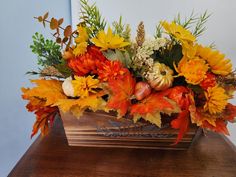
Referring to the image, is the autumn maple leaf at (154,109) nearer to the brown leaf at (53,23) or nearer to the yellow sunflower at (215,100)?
the yellow sunflower at (215,100)

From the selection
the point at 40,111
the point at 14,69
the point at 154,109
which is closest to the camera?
the point at 154,109

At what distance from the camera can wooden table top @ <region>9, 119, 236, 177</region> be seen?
475 mm

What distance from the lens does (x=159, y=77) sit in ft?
1.56

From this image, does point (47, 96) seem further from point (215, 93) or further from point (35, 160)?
point (215, 93)

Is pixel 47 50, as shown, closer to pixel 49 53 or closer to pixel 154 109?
pixel 49 53

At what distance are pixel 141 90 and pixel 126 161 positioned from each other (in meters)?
0.15

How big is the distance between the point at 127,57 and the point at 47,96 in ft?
0.57

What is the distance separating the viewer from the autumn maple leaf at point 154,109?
18.0 inches

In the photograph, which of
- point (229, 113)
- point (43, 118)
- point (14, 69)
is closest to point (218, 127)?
point (229, 113)

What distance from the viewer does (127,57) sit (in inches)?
20.0

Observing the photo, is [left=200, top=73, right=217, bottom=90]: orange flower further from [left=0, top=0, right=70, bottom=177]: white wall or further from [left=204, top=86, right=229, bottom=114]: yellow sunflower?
[left=0, top=0, right=70, bottom=177]: white wall

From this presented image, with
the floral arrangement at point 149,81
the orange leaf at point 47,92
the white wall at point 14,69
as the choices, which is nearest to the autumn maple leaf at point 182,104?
the floral arrangement at point 149,81

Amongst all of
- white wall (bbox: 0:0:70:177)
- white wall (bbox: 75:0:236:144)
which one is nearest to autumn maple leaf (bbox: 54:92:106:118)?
white wall (bbox: 0:0:70:177)

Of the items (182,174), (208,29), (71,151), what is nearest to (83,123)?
(71,151)
